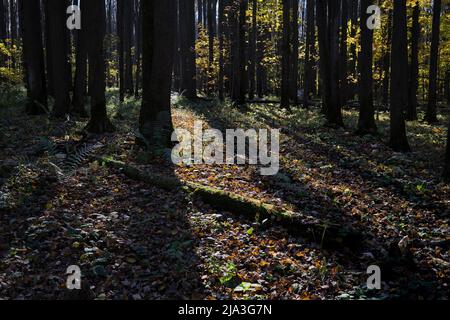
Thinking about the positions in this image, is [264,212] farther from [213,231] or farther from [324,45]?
[324,45]

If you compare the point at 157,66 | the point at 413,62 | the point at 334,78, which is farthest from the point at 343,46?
the point at 157,66

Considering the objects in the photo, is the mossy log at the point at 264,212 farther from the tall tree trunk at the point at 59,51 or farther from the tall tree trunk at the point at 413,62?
the tall tree trunk at the point at 413,62

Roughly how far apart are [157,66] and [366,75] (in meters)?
7.12

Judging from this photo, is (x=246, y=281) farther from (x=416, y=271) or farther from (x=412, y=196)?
(x=412, y=196)

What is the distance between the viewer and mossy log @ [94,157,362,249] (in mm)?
5656

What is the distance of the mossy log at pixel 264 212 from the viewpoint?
18.6 feet

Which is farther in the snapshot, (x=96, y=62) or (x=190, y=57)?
(x=190, y=57)

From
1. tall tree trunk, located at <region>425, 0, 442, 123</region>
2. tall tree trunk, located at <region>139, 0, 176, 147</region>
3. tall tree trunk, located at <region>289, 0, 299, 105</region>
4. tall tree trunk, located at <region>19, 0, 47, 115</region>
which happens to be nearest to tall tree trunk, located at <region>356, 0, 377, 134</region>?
tall tree trunk, located at <region>425, 0, 442, 123</region>

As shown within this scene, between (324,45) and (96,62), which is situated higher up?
(324,45)

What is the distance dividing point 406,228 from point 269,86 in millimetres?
45675

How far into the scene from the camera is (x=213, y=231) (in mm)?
6137

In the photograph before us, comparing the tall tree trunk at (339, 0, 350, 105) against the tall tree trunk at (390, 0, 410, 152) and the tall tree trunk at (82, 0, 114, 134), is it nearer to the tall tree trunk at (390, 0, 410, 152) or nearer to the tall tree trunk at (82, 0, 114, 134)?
the tall tree trunk at (390, 0, 410, 152)

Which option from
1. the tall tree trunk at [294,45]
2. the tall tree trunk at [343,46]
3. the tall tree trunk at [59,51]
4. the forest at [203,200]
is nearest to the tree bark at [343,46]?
the tall tree trunk at [343,46]

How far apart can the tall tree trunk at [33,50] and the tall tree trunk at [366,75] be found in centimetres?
1127
